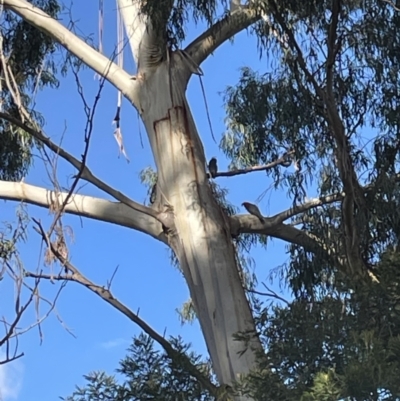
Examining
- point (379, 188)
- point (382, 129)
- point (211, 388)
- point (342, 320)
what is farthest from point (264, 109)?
point (342, 320)

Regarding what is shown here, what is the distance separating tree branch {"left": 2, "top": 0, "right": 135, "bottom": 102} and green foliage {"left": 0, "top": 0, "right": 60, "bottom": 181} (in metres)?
0.51

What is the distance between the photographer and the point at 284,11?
338 centimetres

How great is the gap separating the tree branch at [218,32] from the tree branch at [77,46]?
34cm

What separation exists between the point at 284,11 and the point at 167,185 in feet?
3.09

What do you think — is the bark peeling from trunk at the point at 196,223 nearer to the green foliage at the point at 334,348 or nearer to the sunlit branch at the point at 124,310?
the sunlit branch at the point at 124,310

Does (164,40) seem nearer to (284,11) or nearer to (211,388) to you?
(284,11)

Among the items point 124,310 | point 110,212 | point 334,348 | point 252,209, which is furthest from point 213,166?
point 334,348

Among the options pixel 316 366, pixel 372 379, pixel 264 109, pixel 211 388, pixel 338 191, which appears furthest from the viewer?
pixel 264 109

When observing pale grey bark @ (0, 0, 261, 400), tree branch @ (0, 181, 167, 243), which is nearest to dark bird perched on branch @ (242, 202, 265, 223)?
pale grey bark @ (0, 0, 261, 400)

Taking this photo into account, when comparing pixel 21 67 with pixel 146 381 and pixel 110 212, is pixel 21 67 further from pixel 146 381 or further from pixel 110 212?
pixel 146 381

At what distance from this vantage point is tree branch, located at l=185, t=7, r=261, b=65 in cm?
359

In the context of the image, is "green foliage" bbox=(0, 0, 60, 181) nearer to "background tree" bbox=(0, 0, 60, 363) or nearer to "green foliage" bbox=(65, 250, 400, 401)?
"background tree" bbox=(0, 0, 60, 363)

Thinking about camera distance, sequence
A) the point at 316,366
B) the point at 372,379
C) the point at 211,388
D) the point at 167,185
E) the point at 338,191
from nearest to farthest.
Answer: the point at 372,379 → the point at 316,366 → the point at 211,388 → the point at 167,185 → the point at 338,191

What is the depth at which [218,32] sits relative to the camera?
365 cm
